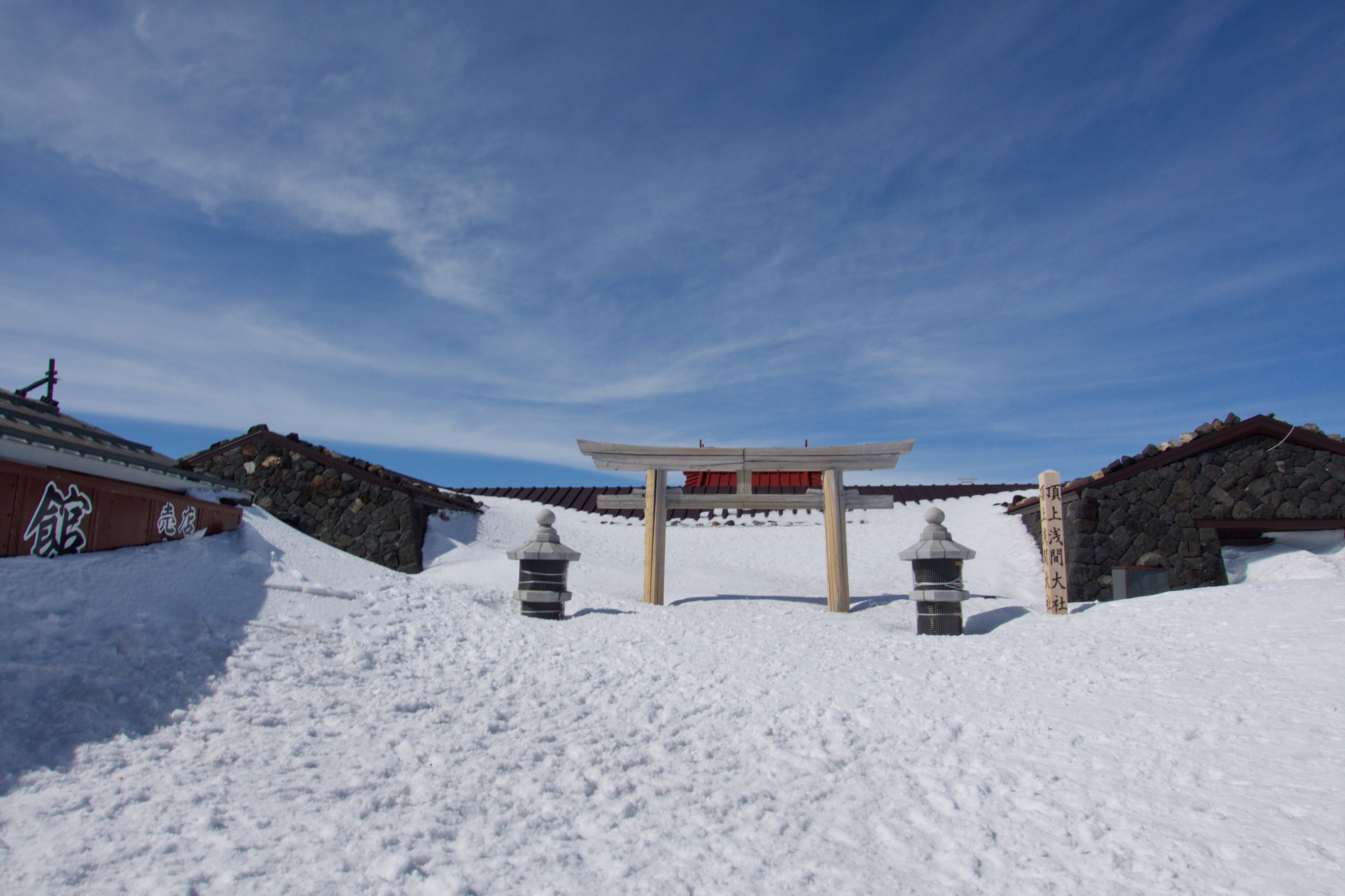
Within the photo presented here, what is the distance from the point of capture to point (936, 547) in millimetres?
8617

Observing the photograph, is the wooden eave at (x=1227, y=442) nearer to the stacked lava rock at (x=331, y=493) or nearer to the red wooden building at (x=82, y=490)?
the stacked lava rock at (x=331, y=493)

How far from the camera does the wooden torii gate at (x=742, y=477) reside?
424 inches

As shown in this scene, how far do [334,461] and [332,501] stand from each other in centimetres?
73

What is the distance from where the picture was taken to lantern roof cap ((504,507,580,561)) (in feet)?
26.9

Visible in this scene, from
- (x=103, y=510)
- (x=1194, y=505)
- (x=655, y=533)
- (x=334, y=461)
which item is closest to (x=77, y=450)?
(x=103, y=510)

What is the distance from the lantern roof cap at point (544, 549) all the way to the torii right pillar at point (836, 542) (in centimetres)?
399

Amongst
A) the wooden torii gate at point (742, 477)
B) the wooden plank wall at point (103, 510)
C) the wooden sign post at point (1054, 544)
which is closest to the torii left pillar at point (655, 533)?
the wooden torii gate at point (742, 477)

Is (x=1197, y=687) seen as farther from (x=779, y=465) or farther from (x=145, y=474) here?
(x=145, y=474)

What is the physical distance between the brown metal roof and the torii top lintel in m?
3.83

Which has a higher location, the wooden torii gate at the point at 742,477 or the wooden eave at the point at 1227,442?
the wooden eave at the point at 1227,442

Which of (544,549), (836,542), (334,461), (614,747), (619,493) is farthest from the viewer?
(619,493)

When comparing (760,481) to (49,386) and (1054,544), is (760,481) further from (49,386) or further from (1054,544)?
(49,386)

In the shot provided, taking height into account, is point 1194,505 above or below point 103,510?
above

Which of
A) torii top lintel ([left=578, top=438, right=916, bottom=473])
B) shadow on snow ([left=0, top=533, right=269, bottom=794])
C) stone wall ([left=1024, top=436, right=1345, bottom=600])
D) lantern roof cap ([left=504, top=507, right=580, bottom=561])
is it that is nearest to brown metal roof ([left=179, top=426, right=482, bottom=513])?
torii top lintel ([left=578, top=438, right=916, bottom=473])
